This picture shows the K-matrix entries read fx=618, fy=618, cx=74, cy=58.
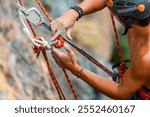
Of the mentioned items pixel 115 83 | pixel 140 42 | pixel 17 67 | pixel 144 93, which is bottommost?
pixel 17 67

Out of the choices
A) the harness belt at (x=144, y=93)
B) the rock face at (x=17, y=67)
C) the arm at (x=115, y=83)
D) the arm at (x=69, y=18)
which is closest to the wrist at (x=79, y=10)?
the arm at (x=69, y=18)

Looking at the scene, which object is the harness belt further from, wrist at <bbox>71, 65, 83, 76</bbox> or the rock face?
the rock face

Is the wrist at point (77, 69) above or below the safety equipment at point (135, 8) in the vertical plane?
below

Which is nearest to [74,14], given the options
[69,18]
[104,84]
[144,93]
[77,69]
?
[69,18]

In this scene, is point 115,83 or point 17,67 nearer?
point 115,83

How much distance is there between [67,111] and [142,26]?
0.69m

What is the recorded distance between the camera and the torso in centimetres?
309

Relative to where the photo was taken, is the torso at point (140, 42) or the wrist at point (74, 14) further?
the wrist at point (74, 14)

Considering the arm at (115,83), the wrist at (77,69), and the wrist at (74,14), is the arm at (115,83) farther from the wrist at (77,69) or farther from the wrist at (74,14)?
the wrist at (74,14)

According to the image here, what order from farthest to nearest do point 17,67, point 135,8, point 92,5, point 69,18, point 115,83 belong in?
1. point 17,67
2. point 92,5
3. point 69,18
4. point 115,83
5. point 135,8

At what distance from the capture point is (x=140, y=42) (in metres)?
3.16

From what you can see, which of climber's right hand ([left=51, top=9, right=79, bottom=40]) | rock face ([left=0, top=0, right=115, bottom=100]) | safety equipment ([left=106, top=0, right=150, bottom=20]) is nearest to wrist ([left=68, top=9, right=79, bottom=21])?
climber's right hand ([left=51, top=9, right=79, bottom=40])

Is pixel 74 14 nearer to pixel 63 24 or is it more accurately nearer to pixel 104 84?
pixel 63 24

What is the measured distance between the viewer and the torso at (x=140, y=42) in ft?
10.1
